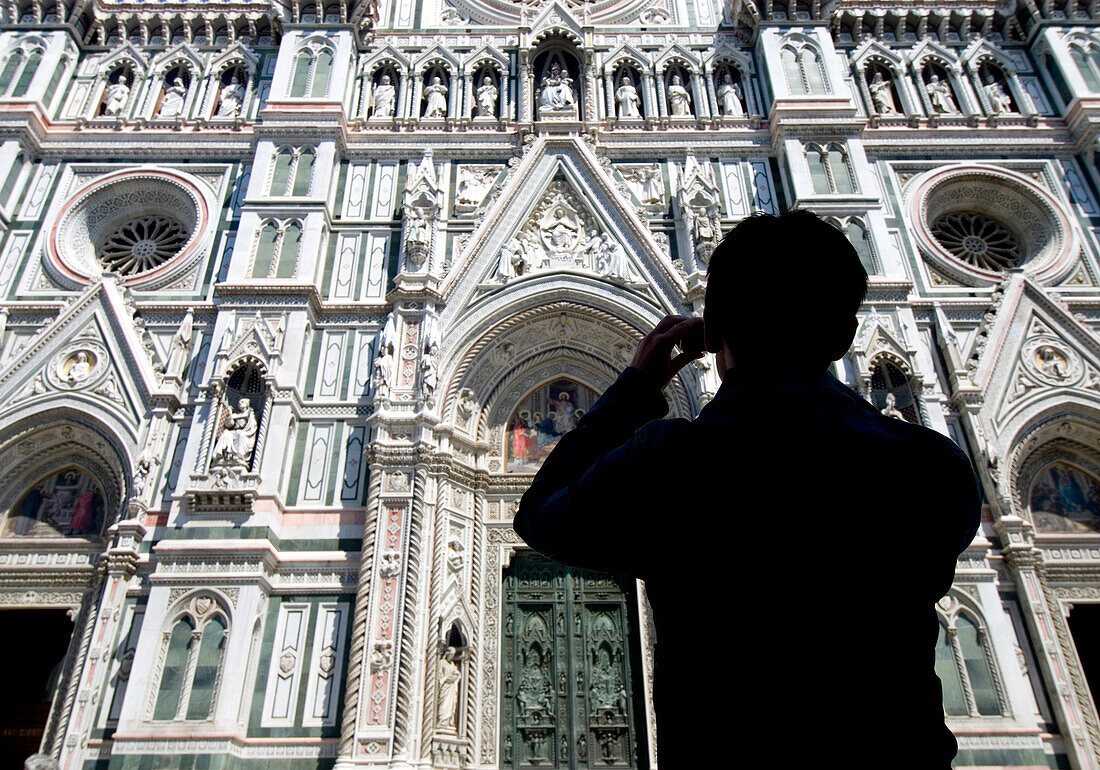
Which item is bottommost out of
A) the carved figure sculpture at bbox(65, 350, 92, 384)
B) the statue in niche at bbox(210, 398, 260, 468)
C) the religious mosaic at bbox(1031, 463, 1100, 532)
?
the religious mosaic at bbox(1031, 463, 1100, 532)

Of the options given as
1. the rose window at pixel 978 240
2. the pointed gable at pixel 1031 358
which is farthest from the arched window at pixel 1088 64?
the pointed gable at pixel 1031 358

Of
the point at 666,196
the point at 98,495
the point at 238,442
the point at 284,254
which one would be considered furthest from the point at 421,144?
the point at 98,495

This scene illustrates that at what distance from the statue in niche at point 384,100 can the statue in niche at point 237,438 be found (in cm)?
652

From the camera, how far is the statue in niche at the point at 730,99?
1541 cm

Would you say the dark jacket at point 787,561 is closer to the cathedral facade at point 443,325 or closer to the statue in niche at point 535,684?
the cathedral facade at point 443,325

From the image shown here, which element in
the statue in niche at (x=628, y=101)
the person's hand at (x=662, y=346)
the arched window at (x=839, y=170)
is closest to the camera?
the person's hand at (x=662, y=346)

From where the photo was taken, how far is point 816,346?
5.60 ft

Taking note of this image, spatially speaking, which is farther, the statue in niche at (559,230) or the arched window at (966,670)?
the statue in niche at (559,230)

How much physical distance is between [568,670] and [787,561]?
10.6 metres

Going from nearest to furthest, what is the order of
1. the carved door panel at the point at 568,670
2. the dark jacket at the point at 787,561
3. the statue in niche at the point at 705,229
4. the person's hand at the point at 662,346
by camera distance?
the dark jacket at the point at 787,561, the person's hand at the point at 662,346, the carved door panel at the point at 568,670, the statue in niche at the point at 705,229

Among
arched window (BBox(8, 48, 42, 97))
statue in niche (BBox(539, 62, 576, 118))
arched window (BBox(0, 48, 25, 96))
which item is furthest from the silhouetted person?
arched window (BBox(0, 48, 25, 96))

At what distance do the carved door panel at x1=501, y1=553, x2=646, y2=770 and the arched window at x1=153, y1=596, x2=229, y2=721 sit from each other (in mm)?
3766

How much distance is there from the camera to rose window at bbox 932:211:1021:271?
1459cm

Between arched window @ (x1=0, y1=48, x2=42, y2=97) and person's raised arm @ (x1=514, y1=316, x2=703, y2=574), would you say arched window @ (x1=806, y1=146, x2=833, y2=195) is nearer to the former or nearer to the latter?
person's raised arm @ (x1=514, y1=316, x2=703, y2=574)
